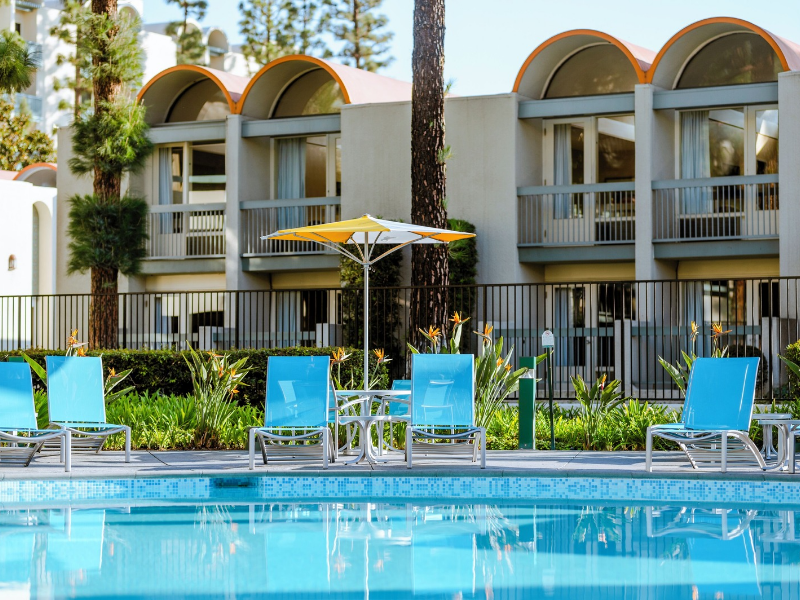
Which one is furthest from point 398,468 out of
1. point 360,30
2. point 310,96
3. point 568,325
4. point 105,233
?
point 360,30

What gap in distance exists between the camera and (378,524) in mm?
9148

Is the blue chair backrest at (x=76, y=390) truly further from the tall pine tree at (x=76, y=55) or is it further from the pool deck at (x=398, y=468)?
the tall pine tree at (x=76, y=55)

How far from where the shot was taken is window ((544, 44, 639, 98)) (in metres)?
22.6

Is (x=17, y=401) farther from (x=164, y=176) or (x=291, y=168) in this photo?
(x=164, y=176)

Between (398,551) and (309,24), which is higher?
(309,24)

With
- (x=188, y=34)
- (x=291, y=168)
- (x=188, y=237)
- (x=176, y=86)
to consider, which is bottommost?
(x=188, y=237)

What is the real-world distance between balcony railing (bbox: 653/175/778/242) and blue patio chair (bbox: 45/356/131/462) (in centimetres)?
1252

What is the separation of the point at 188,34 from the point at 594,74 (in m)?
24.0

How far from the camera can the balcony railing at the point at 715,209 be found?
2067cm

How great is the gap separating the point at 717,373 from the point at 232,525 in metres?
4.56

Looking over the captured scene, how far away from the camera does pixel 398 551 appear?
7953mm

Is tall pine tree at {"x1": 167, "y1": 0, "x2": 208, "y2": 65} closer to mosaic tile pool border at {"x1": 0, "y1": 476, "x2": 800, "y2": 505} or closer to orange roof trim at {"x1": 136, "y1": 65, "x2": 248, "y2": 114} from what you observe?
orange roof trim at {"x1": 136, "y1": 65, "x2": 248, "y2": 114}

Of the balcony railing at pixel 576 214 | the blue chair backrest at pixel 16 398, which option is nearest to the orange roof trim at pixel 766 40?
the balcony railing at pixel 576 214

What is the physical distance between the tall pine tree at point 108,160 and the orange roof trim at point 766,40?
366 inches
